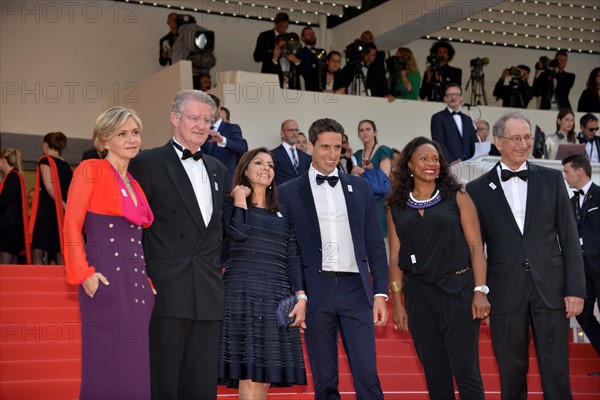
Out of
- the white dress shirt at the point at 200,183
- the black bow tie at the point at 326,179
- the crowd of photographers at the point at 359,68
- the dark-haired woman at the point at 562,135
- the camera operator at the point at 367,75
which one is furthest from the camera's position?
the camera operator at the point at 367,75

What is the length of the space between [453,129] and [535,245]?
5.63 metres

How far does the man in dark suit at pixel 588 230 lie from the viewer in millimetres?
7992

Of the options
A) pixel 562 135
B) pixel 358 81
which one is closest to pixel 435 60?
pixel 358 81

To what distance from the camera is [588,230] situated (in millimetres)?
8156

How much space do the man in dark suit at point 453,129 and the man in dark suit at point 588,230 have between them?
2.66 meters

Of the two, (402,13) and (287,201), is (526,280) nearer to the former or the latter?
(287,201)

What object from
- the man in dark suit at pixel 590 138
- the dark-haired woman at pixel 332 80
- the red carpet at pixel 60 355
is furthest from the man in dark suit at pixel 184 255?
the dark-haired woman at pixel 332 80

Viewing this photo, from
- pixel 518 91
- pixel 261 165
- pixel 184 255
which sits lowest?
pixel 184 255

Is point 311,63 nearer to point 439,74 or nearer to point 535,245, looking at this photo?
point 439,74

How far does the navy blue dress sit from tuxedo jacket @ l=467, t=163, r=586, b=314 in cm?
110

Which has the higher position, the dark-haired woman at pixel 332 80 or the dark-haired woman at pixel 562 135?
the dark-haired woman at pixel 332 80

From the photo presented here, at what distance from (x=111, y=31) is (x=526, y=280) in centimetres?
1233

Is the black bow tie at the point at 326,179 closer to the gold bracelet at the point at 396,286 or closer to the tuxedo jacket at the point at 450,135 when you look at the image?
the gold bracelet at the point at 396,286

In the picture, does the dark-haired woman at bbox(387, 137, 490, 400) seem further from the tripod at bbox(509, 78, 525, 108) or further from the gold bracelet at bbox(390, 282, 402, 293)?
the tripod at bbox(509, 78, 525, 108)
